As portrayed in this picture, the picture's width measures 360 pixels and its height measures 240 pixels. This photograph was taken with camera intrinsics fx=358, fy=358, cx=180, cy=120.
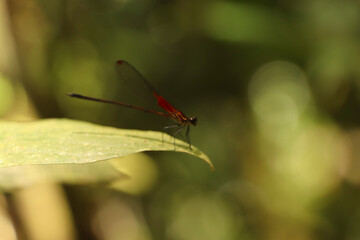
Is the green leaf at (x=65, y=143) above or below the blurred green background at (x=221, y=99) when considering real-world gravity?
Result: below

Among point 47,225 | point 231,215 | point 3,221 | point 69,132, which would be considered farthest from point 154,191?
point 69,132

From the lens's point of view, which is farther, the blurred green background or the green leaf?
the blurred green background

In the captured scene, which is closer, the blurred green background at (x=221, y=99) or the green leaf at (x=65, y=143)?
the green leaf at (x=65, y=143)

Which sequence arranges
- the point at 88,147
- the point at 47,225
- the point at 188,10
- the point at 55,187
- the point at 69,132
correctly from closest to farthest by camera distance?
the point at 88,147, the point at 69,132, the point at 47,225, the point at 55,187, the point at 188,10

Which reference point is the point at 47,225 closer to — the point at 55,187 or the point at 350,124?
the point at 55,187

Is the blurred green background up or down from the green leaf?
up
